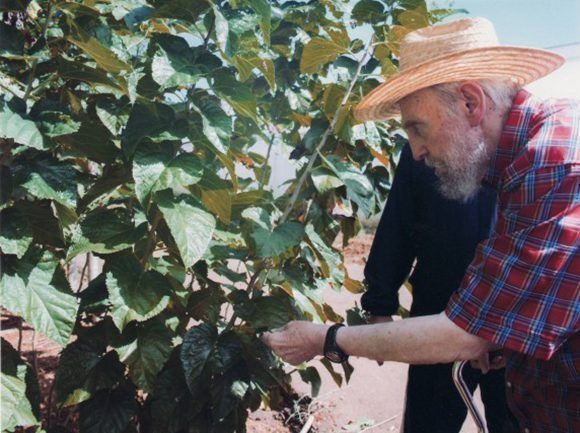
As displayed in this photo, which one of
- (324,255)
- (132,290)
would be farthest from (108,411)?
(324,255)

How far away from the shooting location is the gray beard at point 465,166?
137 centimetres

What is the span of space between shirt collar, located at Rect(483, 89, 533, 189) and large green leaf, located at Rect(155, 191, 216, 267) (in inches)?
28.1

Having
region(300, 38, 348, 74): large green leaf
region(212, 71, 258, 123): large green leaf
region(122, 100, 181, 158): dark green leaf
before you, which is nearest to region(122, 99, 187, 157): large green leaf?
region(122, 100, 181, 158): dark green leaf

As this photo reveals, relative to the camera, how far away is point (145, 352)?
151cm

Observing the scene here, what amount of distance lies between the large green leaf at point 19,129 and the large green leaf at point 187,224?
299mm

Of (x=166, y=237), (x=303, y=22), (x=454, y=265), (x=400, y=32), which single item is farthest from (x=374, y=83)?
(x=166, y=237)

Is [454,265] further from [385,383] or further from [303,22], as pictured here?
[385,383]

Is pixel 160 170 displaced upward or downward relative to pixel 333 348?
upward

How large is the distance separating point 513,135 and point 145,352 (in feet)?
3.61

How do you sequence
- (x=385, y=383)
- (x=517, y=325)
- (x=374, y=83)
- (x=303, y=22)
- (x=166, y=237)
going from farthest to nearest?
1. (x=385, y=383)
2. (x=303, y=22)
3. (x=374, y=83)
4. (x=166, y=237)
5. (x=517, y=325)

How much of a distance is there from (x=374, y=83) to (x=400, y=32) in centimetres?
21

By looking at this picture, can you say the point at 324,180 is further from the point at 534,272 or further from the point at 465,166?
the point at 534,272

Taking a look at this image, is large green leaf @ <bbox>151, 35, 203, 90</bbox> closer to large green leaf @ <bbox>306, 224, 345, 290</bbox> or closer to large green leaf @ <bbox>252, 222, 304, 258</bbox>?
large green leaf @ <bbox>252, 222, 304, 258</bbox>

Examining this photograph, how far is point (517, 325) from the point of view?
3.71ft
